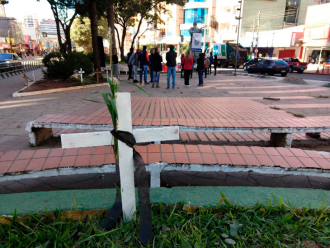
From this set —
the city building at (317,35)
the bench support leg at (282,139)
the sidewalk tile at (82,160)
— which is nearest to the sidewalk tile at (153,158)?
the sidewalk tile at (82,160)

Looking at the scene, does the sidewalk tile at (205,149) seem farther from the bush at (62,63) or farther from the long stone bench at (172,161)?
the bush at (62,63)

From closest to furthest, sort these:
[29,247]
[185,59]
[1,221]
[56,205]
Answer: [29,247], [1,221], [56,205], [185,59]

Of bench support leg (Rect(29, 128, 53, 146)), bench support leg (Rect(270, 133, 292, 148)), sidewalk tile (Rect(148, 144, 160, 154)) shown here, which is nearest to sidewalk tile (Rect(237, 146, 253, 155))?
sidewalk tile (Rect(148, 144, 160, 154))

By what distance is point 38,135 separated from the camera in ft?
12.9

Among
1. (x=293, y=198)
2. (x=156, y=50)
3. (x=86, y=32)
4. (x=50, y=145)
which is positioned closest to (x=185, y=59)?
(x=156, y=50)

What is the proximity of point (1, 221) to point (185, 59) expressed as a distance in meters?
9.89

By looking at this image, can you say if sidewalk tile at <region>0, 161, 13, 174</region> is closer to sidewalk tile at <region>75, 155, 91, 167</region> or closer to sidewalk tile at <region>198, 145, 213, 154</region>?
sidewalk tile at <region>75, 155, 91, 167</region>

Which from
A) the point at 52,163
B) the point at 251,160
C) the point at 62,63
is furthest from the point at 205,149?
the point at 62,63

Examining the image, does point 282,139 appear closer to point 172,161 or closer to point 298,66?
point 172,161

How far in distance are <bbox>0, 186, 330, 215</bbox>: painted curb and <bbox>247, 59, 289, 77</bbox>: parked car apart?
2040cm

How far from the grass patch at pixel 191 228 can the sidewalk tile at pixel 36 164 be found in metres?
0.60

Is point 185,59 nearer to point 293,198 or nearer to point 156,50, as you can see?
point 156,50

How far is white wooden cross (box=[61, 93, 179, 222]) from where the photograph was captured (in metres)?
1.52

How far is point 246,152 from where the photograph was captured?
103 inches
